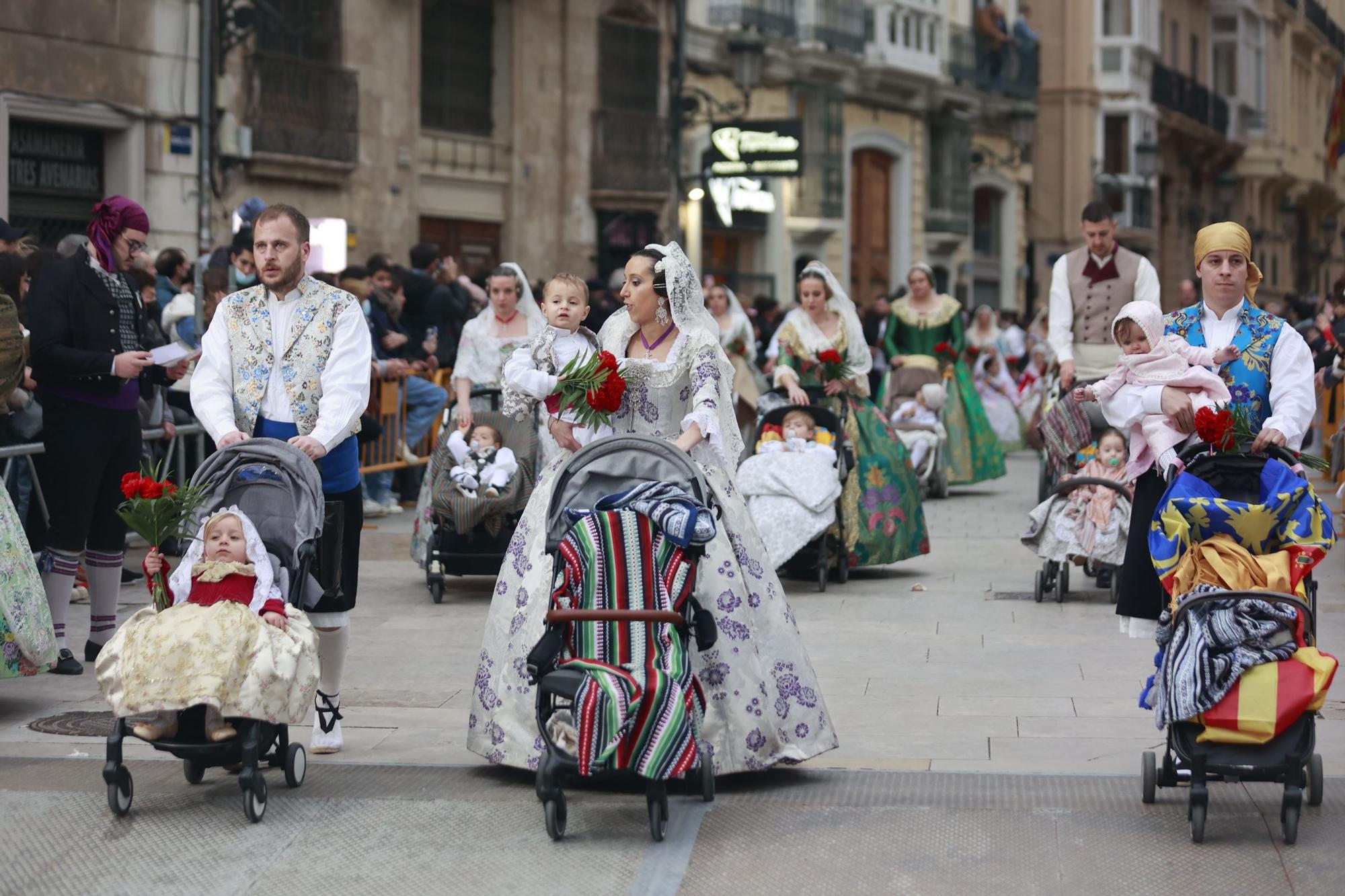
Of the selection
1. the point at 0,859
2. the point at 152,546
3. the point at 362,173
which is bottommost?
the point at 0,859

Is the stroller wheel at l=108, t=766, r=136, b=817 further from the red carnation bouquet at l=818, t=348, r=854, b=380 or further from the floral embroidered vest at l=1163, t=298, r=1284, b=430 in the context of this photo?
the red carnation bouquet at l=818, t=348, r=854, b=380

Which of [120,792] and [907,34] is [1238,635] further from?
[907,34]

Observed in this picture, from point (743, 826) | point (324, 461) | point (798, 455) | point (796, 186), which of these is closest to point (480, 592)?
point (798, 455)

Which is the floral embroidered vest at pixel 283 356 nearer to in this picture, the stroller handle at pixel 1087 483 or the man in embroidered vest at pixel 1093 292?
the stroller handle at pixel 1087 483

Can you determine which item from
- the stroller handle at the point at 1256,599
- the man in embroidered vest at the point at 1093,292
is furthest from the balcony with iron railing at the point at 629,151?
the stroller handle at the point at 1256,599

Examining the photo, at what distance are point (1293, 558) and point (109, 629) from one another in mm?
5137

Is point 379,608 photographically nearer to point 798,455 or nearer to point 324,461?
point 798,455

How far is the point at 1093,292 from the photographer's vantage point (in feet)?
36.6

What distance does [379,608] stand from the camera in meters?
10.5

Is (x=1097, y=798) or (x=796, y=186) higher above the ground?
(x=796, y=186)

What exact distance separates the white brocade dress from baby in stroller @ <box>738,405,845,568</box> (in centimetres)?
431

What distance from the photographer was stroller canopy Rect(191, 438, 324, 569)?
6.37 m

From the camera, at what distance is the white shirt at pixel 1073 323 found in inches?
434

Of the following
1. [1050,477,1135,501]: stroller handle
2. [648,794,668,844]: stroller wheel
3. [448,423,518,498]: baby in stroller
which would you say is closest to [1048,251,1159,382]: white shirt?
[1050,477,1135,501]: stroller handle
